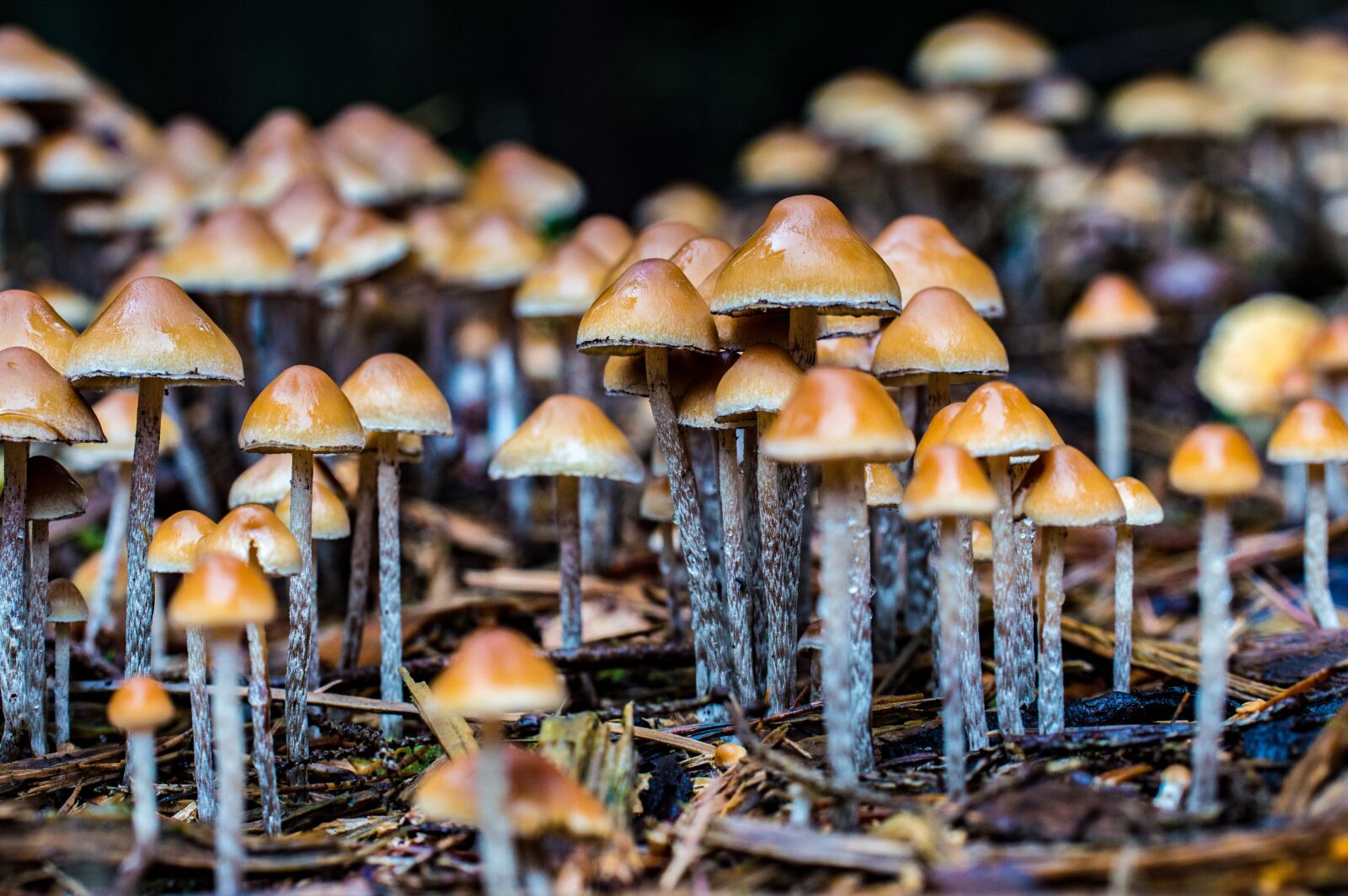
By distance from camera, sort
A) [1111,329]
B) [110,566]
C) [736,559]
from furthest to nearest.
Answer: [1111,329], [110,566], [736,559]

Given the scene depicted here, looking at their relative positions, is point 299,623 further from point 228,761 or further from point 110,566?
point 110,566

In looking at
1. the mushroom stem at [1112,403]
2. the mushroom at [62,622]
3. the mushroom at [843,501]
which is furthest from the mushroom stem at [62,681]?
the mushroom stem at [1112,403]

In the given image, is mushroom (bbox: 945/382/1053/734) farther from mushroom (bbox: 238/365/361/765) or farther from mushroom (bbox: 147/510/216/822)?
mushroom (bbox: 147/510/216/822)

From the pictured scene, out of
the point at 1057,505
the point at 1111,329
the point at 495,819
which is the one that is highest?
the point at 1111,329

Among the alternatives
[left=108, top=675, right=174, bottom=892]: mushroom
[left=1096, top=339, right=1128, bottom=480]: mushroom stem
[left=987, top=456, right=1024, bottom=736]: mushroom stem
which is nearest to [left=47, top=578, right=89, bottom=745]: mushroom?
[left=108, top=675, right=174, bottom=892]: mushroom

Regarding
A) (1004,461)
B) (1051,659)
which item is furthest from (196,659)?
(1051,659)

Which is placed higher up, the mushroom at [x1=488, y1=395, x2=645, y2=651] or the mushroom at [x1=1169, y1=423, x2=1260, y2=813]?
the mushroom at [x1=488, y1=395, x2=645, y2=651]
